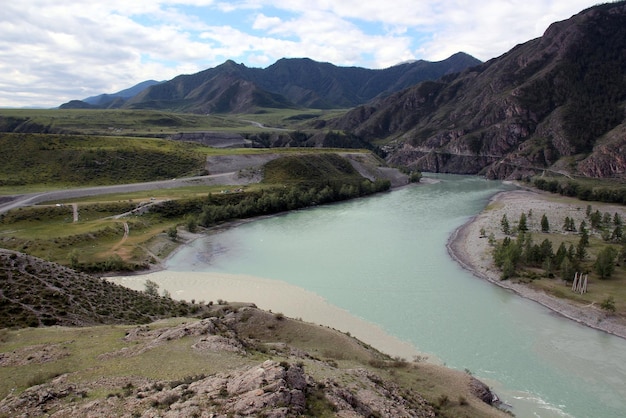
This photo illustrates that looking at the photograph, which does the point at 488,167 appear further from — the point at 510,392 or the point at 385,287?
the point at 510,392

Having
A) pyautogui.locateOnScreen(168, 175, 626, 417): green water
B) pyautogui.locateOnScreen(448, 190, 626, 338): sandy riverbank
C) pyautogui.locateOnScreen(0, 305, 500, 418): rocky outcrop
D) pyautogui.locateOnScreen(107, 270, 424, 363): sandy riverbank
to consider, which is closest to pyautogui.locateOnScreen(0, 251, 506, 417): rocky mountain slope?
pyautogui.locateOnScreen(0, 305, 500, 418): rocky outcrop

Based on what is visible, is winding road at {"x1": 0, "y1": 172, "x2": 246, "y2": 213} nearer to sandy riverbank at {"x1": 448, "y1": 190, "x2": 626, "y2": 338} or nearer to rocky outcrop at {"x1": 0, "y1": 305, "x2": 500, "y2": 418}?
sandy riverbank at {"x1": 448, "y1": 190, "x2": 626, "y2": 338}

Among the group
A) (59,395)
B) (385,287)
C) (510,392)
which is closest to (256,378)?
(59,395)

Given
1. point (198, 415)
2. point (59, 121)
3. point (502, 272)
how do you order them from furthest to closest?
1. point (59, 121)
2. point (502, 272)
3. point (198, 415)

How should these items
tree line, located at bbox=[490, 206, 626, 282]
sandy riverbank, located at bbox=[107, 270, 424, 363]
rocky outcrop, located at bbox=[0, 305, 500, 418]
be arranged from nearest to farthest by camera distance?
rocky outcrop, located at bbox=[0, 305, 500, 418] → sandy riverbank, located at bbox=[107, 270, 424, 363] → tree line, located at bbox=[490, 206, 626, 282]

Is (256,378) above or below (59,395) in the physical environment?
above

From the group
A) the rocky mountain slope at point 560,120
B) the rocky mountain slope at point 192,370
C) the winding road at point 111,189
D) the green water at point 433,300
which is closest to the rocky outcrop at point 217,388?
the rocky mountain slope at point 192,370
